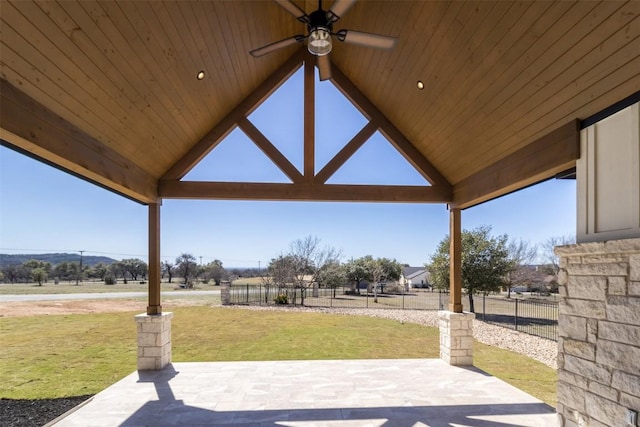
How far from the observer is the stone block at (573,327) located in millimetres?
3046

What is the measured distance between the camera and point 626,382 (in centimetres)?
263

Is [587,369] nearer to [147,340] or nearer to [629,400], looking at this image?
[629,400]

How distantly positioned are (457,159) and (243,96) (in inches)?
129

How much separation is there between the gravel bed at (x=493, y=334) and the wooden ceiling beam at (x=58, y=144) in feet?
26.1

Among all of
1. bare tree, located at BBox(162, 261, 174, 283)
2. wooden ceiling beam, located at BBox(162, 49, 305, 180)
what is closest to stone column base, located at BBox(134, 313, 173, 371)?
wooden ceiling beam, located at BBox(162, 49, 305, 180)

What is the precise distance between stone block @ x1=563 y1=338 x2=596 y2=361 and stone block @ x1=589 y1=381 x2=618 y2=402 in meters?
0.19

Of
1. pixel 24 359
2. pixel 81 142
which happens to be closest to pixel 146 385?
pixel 81 142

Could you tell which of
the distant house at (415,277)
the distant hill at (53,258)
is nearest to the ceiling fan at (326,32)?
the distant hill at (53,258)

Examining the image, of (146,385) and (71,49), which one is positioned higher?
(71,49)

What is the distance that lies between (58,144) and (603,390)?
490 centimetres

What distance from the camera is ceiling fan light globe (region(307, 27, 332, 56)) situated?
9.66 feet

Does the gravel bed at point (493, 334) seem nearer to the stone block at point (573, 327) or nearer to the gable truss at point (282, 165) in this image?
the stone block at point (573, 327)

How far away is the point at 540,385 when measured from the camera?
18.3ft

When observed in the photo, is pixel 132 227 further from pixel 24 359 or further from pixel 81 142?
pixel 81 142
